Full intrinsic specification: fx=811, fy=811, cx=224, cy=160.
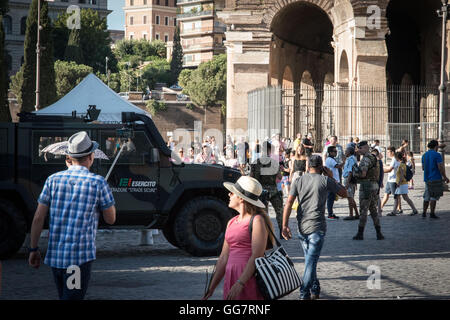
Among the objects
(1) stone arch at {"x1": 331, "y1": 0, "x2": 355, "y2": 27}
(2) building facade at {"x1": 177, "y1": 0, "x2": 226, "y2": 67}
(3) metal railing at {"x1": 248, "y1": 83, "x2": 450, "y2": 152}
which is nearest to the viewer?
(3) metal railing at {"x1": 248, "y1": 83, "x2": 450, "y2": 152}

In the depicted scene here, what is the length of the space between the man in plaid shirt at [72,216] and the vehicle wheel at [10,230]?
20.0ft

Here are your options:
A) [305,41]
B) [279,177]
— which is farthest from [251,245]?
[305,41]

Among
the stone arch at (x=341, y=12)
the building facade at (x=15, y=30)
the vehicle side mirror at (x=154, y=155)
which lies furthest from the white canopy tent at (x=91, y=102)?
the building facade at (x=15, y=30)

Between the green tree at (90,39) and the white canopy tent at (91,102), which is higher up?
the green tree at (90,39)

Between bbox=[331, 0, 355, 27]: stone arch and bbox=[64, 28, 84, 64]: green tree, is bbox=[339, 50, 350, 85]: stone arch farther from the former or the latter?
bbox=[64, 28, 84, 64]: green tree

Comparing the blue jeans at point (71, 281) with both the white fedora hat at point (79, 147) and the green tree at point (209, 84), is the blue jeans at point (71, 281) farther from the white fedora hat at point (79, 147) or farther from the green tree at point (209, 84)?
the green tree at point (209, 84)

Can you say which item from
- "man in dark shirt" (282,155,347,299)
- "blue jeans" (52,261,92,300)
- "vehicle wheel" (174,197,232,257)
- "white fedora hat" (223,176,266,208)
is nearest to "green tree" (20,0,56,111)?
"vehicle wheel" (174,197,232,257)

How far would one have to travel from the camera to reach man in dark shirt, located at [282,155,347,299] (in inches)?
343

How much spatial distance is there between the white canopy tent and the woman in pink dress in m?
13.9

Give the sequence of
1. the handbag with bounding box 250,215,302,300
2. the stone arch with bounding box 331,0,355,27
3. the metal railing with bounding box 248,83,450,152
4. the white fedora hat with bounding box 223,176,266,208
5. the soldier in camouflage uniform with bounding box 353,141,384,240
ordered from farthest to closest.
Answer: the stone arch with bounding box 331,0,355,27 < the metal railing with bounding box 248,83,450,152 < the soldier in camouflage uniform with bounding box 353,141,384,240 < the white fedora hat with bounding box 223,176,266,208 < the handbag with bounding box 250,215,302,300

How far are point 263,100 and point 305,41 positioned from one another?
1390cm

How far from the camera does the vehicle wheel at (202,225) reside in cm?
1229

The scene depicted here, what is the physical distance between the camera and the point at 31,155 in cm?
1222
